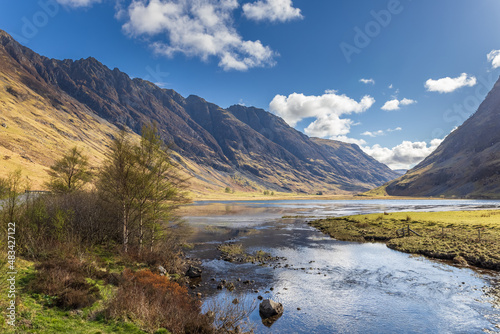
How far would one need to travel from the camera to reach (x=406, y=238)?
159ft

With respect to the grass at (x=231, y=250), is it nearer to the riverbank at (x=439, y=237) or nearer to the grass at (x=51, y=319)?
the riverbank at (x=439, y=237)

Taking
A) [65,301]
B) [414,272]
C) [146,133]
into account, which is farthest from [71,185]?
[414,272]

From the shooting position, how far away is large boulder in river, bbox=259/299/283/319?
20.4 m

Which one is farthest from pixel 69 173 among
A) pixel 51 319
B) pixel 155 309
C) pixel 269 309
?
pixel 269 309

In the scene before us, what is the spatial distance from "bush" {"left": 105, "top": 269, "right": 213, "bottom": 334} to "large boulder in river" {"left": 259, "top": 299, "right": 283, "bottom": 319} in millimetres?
5529

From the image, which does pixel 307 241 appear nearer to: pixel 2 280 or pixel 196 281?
pixel 196 281

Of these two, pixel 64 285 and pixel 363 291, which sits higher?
pixel 64 285

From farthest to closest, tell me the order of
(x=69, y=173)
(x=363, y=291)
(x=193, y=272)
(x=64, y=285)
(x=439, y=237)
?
(x=69, y=173) < (x=439, y=237) < (x=193, y=272) < (x=363, y=291) < (x=64, y=285)

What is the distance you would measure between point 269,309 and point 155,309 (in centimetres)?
937

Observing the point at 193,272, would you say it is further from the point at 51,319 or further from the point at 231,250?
the point at 51,319

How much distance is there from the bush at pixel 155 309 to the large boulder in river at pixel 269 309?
18.1 feet

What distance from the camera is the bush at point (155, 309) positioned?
→ 14283 mm

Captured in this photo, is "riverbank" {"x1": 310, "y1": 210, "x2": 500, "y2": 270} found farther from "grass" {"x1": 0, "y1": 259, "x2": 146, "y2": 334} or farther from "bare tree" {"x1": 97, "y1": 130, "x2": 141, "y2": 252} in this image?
"bare tree" {"x1": 97, "y1": 130, "x2": 141, "y2": 252}

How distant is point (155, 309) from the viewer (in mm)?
15727
